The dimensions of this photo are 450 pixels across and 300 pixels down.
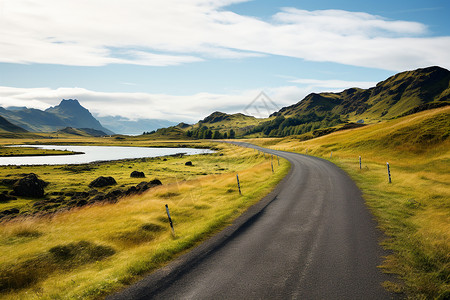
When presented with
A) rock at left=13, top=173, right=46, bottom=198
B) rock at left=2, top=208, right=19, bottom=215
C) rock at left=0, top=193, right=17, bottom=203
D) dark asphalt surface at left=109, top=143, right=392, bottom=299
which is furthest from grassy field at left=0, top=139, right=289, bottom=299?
rock at left=13, top=173, right=46, bottom=198

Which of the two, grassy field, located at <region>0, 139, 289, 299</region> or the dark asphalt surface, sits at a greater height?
the dark asphalt surface

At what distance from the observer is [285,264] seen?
30.5 feet

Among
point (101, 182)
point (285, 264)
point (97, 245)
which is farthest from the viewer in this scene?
point (101, 182)

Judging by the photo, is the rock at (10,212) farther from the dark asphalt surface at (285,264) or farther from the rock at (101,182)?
the dark asphalt surface at (285,264)

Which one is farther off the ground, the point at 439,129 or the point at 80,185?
the point at 439,129

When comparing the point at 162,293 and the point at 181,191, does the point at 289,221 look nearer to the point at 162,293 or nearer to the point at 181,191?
the point at 162,293

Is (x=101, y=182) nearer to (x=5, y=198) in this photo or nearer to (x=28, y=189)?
(x=28, y=189)

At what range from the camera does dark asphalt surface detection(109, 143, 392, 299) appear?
773 centimetres

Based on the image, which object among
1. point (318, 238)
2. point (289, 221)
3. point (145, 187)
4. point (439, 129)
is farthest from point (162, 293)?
point (439, 129)

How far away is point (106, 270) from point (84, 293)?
1788mm

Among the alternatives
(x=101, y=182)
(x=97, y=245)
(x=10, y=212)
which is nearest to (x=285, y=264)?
(x=97, y=245)

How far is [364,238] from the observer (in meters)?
11.4

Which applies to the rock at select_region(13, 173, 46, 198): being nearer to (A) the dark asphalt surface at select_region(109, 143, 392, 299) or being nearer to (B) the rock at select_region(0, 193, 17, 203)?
(B) the rock at select_region(0, 193, 17, 203)

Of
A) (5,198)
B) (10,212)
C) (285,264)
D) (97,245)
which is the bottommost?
(10,212)
